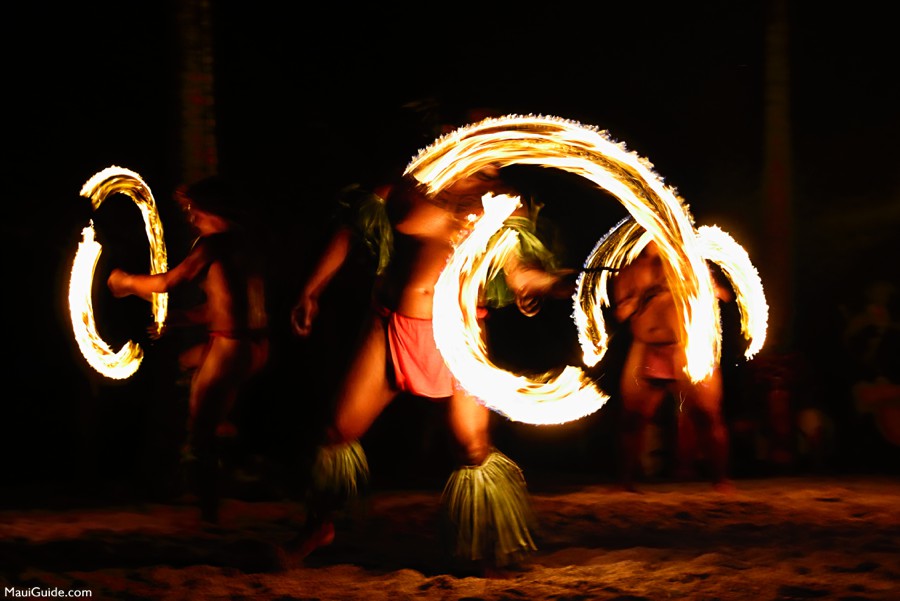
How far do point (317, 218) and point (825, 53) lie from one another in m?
5.21

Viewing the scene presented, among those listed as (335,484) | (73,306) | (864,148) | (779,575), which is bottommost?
(779,575)

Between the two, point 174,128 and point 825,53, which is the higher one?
point 825,53

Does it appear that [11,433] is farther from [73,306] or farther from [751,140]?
[751,140]

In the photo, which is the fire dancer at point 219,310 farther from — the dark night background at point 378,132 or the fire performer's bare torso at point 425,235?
the dark night background at point 378,132

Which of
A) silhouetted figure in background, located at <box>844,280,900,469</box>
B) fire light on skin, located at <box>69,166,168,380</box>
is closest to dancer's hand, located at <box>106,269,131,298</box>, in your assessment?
fire light on skin, located at <box>69,166,168,380</box>

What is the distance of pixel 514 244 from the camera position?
533 cm

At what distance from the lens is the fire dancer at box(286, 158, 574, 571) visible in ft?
17.0

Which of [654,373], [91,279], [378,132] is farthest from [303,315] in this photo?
[378,132]

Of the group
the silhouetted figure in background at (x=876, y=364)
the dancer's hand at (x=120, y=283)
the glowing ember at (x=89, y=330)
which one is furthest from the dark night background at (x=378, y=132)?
the dancer's hand at (x=120, y=283)

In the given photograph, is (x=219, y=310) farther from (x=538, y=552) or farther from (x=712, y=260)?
(x=712, y=260)

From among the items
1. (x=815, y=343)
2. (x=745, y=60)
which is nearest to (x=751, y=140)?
(x=745, y=60)

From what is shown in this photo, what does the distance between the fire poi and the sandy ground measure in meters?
0.83

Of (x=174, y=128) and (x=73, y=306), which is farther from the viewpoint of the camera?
(x=174, y=128)

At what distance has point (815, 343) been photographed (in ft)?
34.0
